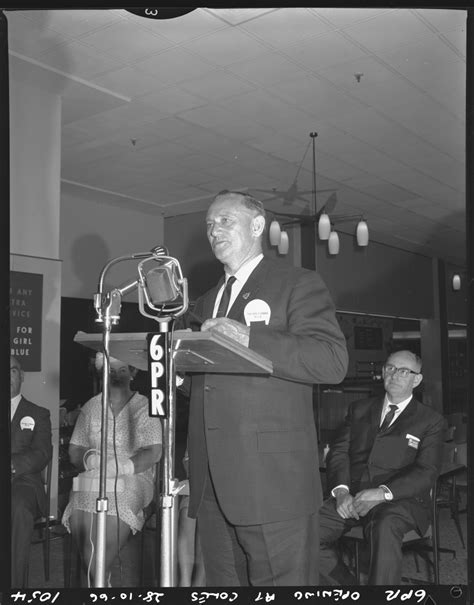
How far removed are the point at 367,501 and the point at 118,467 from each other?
1249mm

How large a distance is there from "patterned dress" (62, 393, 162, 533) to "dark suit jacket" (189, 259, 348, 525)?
124 cm

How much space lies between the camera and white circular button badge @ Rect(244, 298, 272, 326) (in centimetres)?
202

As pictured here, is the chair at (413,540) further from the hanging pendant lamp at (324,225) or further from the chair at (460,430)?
the hanging pendant lamp at (324,225)

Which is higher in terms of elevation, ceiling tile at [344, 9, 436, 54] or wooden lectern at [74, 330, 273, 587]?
ceiling tile at [344, 9, 436, 54]

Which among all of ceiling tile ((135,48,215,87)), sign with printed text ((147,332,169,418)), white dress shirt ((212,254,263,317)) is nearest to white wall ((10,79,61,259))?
ceiling tile ((135,48,215,87))

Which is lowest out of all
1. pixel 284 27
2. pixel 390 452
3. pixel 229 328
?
pixel 390 452

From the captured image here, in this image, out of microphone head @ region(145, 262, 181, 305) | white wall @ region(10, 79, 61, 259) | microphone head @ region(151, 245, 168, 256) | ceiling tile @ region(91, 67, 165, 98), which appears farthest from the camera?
ceiling tile @ region(91, 67, 165, 98)

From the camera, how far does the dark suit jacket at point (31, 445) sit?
3.22 metres

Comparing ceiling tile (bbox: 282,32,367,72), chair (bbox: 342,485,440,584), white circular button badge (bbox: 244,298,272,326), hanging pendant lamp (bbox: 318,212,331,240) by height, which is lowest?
chair (bbox: 342,485,440,584)

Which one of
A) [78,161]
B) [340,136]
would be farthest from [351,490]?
[78,161]

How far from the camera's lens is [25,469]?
322 cm

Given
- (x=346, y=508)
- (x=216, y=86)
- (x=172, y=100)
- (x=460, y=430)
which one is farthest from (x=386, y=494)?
(x=172, y=100)

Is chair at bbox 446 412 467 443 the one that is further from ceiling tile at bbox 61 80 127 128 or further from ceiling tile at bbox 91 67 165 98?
ceiling tile at bbox 61 80 127 128

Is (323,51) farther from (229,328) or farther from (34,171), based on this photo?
(229,328)
